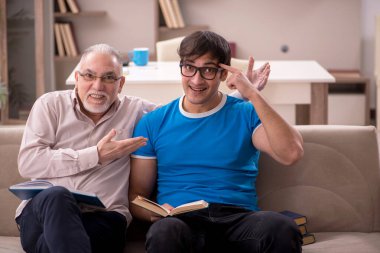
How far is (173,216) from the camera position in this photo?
2.50 metres

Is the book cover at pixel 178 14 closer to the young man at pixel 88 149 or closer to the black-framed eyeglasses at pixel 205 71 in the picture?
the young man at pixel 88 149

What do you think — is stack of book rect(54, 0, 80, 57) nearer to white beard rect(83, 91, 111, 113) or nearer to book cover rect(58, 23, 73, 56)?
book cover rect(58, 23, 73, 56)

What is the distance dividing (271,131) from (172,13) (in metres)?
4.45

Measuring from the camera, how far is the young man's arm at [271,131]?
8.15 feet

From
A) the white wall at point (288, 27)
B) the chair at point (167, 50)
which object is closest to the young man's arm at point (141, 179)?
the chair at point (167, 50)

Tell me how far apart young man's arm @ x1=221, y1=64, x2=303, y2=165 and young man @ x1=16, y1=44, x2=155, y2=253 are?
1.31 ft

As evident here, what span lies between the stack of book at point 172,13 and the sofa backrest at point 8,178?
4.10 metres

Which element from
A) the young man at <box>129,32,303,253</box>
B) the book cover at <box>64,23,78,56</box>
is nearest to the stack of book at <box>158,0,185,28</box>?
the book cover at <box>64,23,78,56</box>

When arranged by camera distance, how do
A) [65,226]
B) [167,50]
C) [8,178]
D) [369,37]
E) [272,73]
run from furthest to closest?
[369,37]
[167,50]
[272,73]
[8,178]
[65,226]

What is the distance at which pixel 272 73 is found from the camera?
4.52 meters

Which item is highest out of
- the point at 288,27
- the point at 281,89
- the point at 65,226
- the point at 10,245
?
the point at 288,27

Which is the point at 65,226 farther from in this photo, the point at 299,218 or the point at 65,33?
the point at 65,33

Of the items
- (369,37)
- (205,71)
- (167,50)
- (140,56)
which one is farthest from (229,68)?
(369,37)

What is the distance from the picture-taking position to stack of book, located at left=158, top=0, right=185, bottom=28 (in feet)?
22.3
